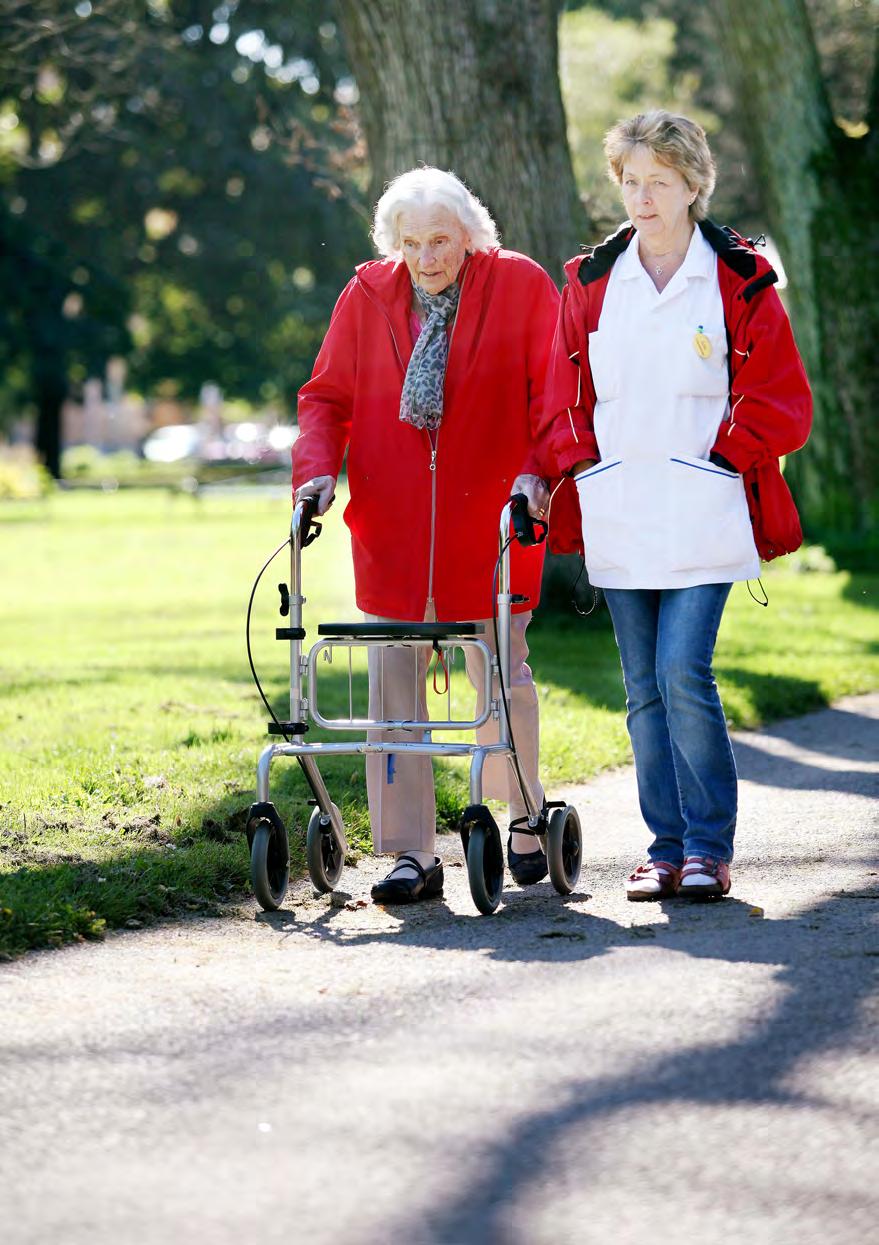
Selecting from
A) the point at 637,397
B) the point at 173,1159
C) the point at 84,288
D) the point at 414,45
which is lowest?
the point at 173,1159

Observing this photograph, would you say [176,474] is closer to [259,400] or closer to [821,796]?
[259,400]

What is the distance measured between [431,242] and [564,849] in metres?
1.74

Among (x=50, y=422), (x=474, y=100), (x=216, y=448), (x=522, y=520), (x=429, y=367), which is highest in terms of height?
(x=216, y=448)

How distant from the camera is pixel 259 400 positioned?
6762 cm

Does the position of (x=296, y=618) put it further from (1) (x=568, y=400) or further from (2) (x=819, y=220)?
(2) (x=819, y=220)

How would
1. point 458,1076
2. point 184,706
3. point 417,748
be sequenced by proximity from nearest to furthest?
1. point 458,1076
2. point 417,748
3. point 184,706

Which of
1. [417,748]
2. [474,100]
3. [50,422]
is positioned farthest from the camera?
[50,422]

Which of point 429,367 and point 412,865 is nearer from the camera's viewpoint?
point 429,367

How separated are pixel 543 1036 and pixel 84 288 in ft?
139

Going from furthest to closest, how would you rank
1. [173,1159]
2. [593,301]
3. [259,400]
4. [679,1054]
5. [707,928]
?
[259,400], [593,301], [707,928], [679,1054], [173,1159]

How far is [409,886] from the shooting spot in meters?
5.69

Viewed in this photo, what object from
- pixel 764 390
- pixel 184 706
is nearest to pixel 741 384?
pixel 764 390

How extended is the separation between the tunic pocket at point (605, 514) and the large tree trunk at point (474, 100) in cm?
592

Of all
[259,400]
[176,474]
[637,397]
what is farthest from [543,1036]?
[259,400]
